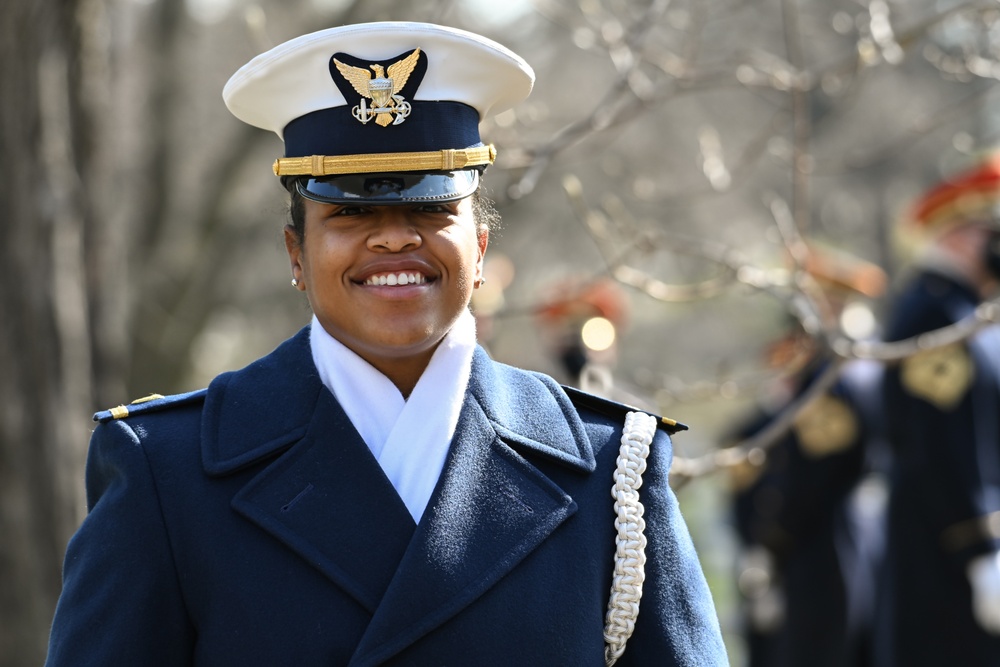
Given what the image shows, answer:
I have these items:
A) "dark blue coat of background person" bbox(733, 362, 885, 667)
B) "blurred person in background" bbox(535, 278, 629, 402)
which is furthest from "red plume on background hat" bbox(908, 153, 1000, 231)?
"blurred person in background" bbox(535, 278, 629, 402)

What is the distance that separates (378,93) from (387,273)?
334 mm

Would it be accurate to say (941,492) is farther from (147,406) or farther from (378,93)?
(147,406)

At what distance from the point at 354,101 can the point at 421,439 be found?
62cm

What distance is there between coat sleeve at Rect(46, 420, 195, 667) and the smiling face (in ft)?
1.42

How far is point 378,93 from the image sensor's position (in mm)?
2789

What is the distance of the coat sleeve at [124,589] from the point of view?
2531 mm

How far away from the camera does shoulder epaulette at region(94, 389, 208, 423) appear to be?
8.88 ft

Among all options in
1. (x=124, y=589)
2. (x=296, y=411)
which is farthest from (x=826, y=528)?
(x=124, y=589)

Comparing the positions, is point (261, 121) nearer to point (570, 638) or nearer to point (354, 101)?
point (354, 101)

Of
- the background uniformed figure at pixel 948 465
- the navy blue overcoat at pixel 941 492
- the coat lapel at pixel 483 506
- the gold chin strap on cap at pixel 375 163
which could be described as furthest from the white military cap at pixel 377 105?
the navy blue overcoat at pixel 941 492

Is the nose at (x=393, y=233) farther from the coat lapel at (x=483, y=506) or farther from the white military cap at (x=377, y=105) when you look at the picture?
the coat lapel at (x=483, y=506)

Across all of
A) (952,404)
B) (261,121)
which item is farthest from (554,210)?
(261,121)

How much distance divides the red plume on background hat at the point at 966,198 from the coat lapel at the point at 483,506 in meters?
4.57

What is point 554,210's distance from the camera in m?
15.3
